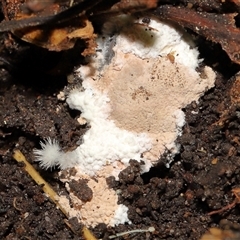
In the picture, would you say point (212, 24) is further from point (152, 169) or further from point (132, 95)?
point (152, 169)

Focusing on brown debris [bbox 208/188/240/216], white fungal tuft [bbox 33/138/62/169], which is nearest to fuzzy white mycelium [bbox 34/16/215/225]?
white fungal tuft [bbox 33/138/62/169]

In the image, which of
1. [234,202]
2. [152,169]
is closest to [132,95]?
[152,169]

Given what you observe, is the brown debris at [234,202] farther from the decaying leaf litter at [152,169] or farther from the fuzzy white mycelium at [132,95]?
the fuzzy white mycelium at [132,95]

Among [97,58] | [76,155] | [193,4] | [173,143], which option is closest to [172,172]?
[173,143]

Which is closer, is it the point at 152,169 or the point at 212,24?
the point at 212,24

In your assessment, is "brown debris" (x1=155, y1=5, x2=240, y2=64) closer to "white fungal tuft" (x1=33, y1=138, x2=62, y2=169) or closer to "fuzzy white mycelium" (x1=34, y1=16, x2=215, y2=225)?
"fuzzy white mycelium" (x1=34, y1=16, x2=215, y2=225)

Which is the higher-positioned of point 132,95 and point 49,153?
point 132,95
